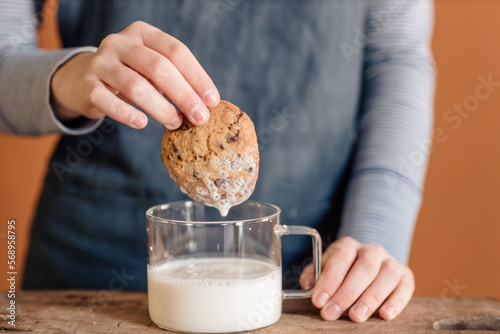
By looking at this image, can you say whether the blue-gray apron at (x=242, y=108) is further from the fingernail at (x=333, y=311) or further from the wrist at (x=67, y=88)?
the fingernail at (x=333, y=311)

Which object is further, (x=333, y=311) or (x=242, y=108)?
(x=242, y=108)

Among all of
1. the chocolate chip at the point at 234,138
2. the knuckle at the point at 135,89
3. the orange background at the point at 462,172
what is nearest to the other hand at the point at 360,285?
the chocolate chip at the point at 234,138

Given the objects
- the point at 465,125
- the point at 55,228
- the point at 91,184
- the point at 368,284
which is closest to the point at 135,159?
the point at 91,184

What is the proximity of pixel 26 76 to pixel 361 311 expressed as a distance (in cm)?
61

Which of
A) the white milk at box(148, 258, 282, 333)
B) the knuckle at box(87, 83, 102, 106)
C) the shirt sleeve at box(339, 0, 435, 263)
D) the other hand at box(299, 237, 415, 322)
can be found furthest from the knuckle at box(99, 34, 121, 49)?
the shirt sleeve at box(339, 0, 435, 263)

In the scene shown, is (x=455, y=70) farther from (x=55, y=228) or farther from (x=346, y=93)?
(x=55, y=228)

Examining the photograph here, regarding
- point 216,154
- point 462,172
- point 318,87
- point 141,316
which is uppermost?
point 318,87

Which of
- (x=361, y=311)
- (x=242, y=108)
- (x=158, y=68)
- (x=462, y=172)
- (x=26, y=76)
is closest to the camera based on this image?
(x=158, y=68)

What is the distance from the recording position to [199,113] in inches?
25.3

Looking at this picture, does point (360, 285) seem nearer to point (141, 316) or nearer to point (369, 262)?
point (369, 262)

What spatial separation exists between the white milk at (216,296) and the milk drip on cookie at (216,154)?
0.33ft

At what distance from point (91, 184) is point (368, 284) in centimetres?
56

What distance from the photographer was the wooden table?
0.72 metres

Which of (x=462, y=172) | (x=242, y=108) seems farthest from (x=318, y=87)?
(x=462, y=172)
